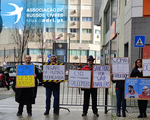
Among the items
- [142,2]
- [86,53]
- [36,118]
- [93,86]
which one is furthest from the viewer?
[86,53]

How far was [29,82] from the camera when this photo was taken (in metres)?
8.73

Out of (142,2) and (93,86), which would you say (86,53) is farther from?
(93,86)

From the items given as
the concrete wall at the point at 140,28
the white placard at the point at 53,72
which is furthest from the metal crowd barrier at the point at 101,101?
the concrete wall at the point at 140,28

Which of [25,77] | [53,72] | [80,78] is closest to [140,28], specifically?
[80,78]

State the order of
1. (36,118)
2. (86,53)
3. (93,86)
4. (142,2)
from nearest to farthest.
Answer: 1. (36,118)
2. (93,86)
3. (142,2)
4. (86,53)

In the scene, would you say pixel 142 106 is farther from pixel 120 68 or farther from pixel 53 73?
pixel 53 73

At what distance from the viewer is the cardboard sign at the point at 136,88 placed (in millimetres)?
8406

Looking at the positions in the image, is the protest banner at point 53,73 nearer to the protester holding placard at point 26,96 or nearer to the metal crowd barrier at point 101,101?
the protester holding placard at point 26,96

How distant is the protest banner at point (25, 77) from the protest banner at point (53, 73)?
0.46 meters

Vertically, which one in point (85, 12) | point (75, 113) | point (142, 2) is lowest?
point (75, 113)

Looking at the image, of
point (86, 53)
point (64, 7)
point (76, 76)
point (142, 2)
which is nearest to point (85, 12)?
point (64, 7)

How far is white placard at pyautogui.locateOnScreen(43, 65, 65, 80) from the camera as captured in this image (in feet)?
29.7

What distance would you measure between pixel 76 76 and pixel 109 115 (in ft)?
5.43

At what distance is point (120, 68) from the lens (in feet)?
28.8
